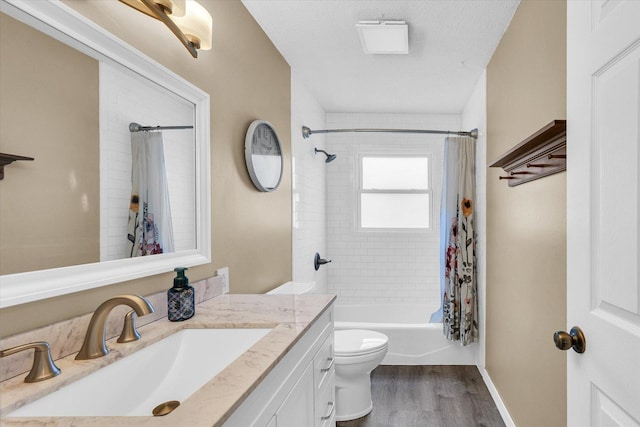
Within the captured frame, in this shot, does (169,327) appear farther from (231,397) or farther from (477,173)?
(477,173)

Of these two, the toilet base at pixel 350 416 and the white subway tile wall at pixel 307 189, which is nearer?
the toilet base at pixel 350 416

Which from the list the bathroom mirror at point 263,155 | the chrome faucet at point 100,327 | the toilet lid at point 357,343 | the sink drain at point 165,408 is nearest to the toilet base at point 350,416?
the toilet lid at point 357,343

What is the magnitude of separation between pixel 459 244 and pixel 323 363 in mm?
2082

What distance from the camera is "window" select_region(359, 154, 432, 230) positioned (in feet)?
15.1

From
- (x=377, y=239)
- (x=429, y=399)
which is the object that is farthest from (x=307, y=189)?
(x=429, y=399)

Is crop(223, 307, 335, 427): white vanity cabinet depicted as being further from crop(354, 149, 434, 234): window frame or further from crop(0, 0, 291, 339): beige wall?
crop(354, 149, 434, 234): window frame

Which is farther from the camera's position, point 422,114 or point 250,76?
point 422,114

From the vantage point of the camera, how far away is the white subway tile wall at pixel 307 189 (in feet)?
10.8

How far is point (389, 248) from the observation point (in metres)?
4.57

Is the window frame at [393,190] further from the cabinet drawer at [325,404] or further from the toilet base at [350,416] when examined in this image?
the cabinet drawer at [325,404]

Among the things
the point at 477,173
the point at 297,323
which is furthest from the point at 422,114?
the point at 297,323

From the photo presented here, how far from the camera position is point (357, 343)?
2.73 metres

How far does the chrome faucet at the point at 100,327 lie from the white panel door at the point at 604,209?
3.59 ft

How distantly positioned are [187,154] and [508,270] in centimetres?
196
